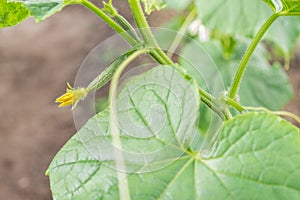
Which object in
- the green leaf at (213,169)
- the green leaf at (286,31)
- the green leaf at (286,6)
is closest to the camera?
the green leaf at (213,169)

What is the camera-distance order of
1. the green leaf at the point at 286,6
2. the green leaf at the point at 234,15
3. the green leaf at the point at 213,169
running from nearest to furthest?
the green leaf at the point at 213,169, the green leaf at the point at 286,6, the green leaf at the point at 234,15

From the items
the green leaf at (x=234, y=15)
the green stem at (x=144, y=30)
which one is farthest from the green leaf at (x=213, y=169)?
the green leaf at (x=234, y=15)

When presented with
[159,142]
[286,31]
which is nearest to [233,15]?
[286,31]

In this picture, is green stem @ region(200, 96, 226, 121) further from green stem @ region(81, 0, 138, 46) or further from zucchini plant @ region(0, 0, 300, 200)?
green stem @ region(81, 0, 138, 46)

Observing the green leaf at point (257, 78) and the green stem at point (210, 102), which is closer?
the green stem at point (210, 102)

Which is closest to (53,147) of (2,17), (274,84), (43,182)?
(43,182)

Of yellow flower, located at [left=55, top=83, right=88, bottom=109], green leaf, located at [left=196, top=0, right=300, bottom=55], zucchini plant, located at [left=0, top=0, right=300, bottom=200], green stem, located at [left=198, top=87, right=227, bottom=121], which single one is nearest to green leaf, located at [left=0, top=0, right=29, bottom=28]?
zucchini plant, located at [left=0, top=0, right=300, bottom=200]

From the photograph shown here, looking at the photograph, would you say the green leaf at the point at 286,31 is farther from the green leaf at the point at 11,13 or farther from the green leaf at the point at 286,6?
the green leaf at the point at 11,13

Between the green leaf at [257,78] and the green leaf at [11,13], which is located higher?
the green leaf at [257,78]
